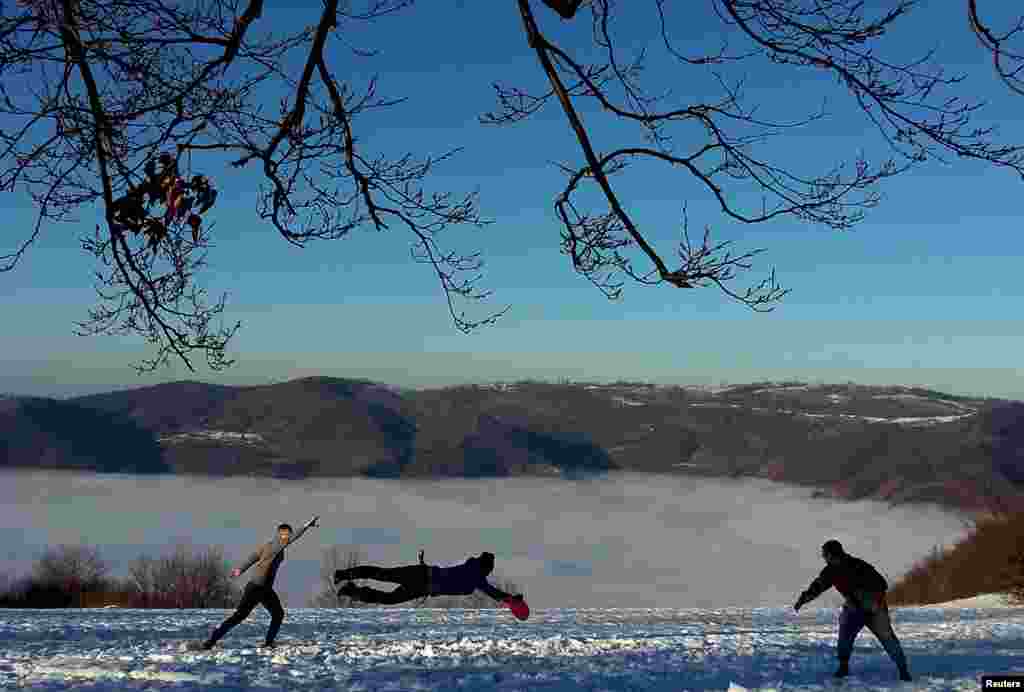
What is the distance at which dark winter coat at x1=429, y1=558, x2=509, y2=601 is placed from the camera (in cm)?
1243

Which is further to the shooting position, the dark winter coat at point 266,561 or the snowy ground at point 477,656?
the dark winter coat at point 266,561

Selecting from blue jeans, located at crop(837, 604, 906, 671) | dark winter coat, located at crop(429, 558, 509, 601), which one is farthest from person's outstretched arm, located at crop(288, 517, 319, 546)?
blue jeans, located at crop(837, 604, 906, 671)

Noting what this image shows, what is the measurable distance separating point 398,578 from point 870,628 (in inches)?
229

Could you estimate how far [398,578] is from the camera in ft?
41.2

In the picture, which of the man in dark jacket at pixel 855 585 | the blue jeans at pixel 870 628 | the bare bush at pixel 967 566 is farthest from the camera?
the bare bush at pixel 967 566

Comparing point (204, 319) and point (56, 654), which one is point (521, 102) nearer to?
point (204, 319)

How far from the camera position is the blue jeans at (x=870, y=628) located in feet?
42.4

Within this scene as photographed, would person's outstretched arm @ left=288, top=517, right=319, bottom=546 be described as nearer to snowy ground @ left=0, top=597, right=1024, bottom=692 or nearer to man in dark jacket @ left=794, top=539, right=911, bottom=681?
snowy ground @ left=0, top=597, right=1024, bottom=692

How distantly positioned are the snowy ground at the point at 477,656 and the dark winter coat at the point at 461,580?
112 centimetres

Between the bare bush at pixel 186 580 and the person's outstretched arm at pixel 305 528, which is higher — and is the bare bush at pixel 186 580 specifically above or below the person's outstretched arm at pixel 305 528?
below

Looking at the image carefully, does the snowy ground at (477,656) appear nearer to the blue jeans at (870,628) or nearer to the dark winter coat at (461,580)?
the blue jeans at (870,628)

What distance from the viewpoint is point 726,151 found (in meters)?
8.52

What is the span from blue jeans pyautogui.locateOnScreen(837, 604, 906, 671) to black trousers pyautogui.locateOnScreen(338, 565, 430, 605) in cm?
527

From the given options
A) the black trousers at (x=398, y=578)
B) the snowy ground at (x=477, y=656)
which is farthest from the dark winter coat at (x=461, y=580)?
the snowy ground at (x=477, y=656)
